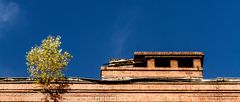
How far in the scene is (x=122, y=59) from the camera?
34.5 metres

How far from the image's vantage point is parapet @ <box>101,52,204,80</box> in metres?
32.1

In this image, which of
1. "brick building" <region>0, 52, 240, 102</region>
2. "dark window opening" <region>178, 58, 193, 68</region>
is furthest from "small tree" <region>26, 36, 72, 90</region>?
"dark window opening" <region>178, 58, 193, 68</region>

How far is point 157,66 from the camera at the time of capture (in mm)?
33156

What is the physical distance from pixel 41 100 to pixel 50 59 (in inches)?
95.5

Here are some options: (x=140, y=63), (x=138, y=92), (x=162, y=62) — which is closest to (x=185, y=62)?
(x=162, y=62)

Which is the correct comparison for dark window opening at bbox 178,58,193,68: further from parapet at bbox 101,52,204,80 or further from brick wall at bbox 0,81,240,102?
brick wall at bbox 0,81,240,102

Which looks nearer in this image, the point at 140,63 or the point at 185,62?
the point at 185,62

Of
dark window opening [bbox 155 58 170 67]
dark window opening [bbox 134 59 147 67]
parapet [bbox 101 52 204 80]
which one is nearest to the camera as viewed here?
parapet [bbox 101 52 204 80]

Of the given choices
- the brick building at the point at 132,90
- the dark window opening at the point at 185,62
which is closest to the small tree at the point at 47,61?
the brick building at the point at 132,90

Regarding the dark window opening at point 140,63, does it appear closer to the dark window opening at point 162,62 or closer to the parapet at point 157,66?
the parapet at point 157,66

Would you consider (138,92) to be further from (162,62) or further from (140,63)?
(140,63)

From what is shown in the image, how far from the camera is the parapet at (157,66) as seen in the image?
32062 mm

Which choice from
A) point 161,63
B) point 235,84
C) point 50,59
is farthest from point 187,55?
point 50,59

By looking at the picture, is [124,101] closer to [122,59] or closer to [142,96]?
[142,96]
